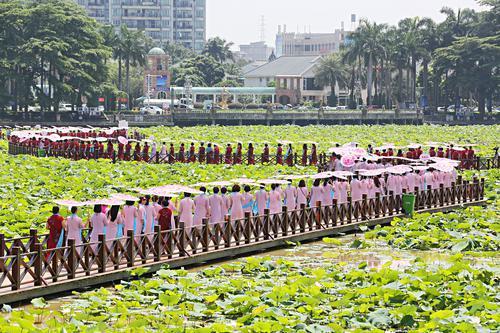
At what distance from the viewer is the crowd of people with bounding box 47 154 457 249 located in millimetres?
20297

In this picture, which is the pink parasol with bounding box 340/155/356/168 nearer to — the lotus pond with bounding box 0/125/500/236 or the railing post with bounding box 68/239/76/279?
the lotus pond with bounding box 0/125/500/236

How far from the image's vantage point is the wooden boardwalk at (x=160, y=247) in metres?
18.4

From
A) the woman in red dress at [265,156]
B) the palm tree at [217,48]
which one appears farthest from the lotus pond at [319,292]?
the palm tree at [217,48]

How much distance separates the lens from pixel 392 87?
5330 inches

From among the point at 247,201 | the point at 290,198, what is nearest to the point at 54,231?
the point at 247,201

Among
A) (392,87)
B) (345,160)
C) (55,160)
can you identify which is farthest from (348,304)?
(392,87)

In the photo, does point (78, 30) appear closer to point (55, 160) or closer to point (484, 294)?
point (55, 160)

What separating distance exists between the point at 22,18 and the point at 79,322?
8219cm

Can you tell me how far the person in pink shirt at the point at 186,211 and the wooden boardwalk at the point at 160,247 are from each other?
1.45ft

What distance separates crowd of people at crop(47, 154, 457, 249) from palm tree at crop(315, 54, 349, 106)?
105108 mm

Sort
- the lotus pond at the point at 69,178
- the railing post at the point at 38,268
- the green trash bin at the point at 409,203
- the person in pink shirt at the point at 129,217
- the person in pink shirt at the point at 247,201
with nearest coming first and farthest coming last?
1. the railing post at the point at 38,268
2. the person in pink shirt at the point at 129,217
3. the person in pink shirt at the point at 247,201
4. the lotus pond at the point at 69,178
5. the green trash bin at the point at 409,203

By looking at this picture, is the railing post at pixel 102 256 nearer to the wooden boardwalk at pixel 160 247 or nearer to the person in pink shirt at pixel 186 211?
the wooden boardwalk at pixel 160 247

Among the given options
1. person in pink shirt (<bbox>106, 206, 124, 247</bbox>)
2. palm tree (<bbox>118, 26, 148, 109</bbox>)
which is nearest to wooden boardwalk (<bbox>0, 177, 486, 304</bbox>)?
person in pink shirt (<bbox>106, 206, 124, 247</bbox>)

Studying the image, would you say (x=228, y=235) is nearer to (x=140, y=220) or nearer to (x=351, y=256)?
(x=140, y=220)
